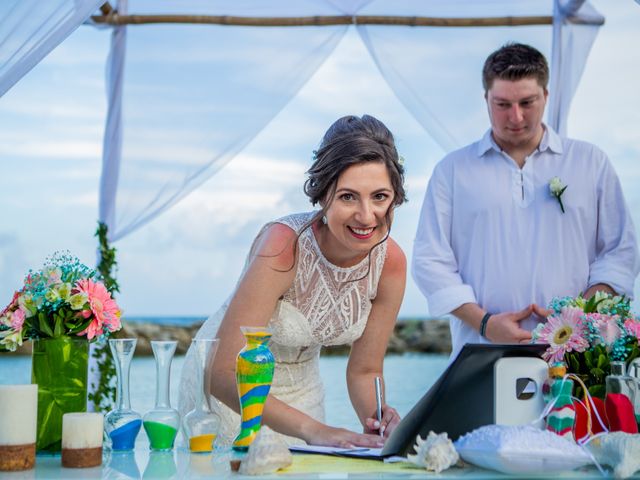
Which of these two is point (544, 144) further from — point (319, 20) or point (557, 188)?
point (319, 20)

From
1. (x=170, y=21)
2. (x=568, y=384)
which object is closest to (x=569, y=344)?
(x=568, y=384)

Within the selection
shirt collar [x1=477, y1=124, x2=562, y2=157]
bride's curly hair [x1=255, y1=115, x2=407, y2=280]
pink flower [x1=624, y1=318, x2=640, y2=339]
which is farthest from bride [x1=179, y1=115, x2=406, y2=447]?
shirt collar [x1=477, y1=124, x2=562, y2=157]

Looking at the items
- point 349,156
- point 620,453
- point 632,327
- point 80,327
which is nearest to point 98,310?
point 80,327

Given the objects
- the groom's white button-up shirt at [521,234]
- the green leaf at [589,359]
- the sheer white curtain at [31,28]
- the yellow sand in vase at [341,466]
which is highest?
the sheer white curtain at [31,28]

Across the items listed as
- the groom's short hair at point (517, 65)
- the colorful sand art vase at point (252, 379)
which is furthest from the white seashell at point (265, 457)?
the groom's short hair at point (517, 65)

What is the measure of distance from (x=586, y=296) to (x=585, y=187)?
1.45 ft

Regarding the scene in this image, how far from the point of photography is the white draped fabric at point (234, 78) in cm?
444

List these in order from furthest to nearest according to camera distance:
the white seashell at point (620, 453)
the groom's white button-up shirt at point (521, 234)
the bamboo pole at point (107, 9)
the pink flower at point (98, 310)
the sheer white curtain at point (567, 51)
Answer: the bamboo pole at point (107, 9)
the sheer white curtain at point (567, 51)
the groom's white button-up shirt at point (521, 234)
the pink flower at point (98, 310)
the white seashell at point (620, 453)

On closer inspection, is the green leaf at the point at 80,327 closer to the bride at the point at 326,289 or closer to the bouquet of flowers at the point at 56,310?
the bouquet of flowers at the point at 56,310

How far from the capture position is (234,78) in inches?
178

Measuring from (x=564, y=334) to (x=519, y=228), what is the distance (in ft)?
4.30

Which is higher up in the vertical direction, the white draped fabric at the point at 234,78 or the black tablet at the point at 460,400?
the white draped fabric at the point at 234,78

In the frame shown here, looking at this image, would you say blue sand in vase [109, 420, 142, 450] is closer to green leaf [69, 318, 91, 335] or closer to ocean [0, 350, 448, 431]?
green leaf [69, 318, 91, 335]

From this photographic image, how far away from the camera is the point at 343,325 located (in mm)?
2592
